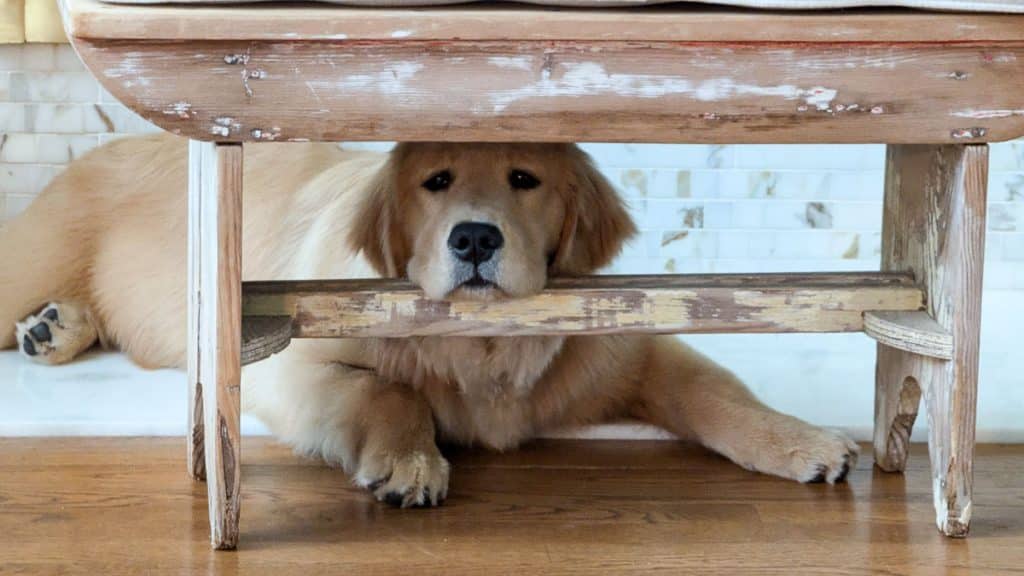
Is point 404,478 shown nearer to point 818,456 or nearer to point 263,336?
point 263,336

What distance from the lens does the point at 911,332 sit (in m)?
2.13

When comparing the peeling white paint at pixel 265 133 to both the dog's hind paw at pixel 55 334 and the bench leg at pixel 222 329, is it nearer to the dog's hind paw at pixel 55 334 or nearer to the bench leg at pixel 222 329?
the bench leg at pixel 222 329

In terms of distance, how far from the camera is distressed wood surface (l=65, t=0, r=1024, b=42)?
1804 millimetres

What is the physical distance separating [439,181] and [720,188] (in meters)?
1.74

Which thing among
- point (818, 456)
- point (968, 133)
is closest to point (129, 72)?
point (968, 133)

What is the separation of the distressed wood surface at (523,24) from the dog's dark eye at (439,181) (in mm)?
521

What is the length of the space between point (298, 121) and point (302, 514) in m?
0.68

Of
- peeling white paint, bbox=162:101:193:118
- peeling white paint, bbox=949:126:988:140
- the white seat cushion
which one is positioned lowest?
peeling white paint, bbox=949:126:988:140

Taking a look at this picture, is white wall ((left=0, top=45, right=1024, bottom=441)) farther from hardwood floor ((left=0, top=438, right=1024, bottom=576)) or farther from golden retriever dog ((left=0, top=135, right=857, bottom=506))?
hardwood floor ((left=0, top=438, right=1024, bottom=576))

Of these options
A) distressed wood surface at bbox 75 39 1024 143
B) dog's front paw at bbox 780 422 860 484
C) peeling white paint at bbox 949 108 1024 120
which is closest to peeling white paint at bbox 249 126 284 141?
distressed wood surface at bbox 75 39 1024 143

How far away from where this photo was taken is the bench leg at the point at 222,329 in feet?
6.41

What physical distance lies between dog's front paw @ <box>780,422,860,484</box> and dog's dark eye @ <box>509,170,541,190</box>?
0.65 metres

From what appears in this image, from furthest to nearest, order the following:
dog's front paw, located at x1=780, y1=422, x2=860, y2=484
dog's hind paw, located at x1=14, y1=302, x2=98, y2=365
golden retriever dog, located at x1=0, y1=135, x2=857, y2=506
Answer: dog's hind paw, located at x1=14, y1=302, x2=98, y2=365 < dog's front paw, located at x1=780, y1=422, x2=860, y2=484 < golden retriever dog, located at x1=0, y1=135, x2=857, y2=506

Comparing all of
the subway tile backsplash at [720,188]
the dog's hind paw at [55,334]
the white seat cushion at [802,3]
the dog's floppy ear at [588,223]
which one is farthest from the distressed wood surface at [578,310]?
the subway tile backsplash at [720,188]
